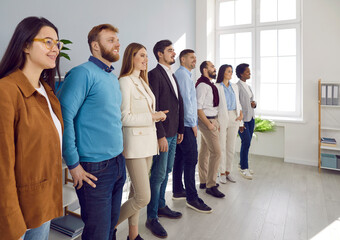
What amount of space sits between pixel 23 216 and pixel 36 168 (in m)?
0.18

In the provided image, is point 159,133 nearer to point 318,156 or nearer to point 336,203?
point 336,203

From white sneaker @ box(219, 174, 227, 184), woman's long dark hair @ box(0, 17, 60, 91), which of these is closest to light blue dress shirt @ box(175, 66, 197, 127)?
white sneaker @ box(219, 174, 227, 184)

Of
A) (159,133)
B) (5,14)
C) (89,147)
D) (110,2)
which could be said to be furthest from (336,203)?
(5,14)

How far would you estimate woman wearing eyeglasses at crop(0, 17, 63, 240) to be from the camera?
849 millimetres

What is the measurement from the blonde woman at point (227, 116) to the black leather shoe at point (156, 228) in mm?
1380

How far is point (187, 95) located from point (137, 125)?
92cm

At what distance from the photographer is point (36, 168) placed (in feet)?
3.11

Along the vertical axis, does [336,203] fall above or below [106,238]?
below

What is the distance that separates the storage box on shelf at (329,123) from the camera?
3.79 m

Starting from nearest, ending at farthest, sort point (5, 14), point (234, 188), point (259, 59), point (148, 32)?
point (5, 14)
point (234, 188)
point (148, 32)
point (259, 59)

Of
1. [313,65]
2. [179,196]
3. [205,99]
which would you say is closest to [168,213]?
[179,196]

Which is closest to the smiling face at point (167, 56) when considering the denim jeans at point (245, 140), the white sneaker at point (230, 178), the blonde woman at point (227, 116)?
the blonde woman at point (227, 116)

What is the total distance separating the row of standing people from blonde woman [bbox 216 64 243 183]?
881 mm

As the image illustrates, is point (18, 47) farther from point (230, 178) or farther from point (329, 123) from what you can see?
point (329, 123)
